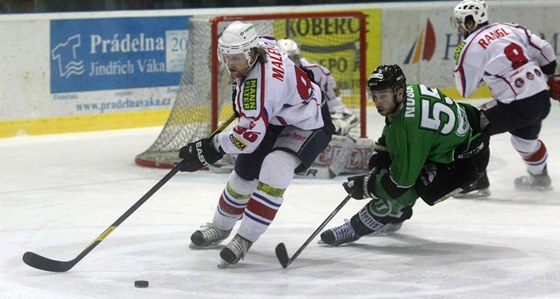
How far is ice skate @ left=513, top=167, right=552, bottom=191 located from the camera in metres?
6.16

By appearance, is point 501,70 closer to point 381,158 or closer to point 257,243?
point 381,158

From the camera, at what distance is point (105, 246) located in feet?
15.5

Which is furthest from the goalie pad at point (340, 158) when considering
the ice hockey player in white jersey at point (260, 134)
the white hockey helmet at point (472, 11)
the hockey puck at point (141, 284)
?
the hockey puck at point (141, 284)

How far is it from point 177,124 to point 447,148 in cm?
281

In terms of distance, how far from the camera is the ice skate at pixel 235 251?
4300 millimetres

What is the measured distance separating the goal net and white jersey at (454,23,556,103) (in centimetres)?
148

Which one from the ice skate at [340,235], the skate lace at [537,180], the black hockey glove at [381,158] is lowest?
the skate lace at [537,180]

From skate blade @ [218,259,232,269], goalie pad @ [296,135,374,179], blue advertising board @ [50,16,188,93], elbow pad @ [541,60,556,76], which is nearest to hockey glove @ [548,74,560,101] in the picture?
elbow pad @ [541,60,556,76]

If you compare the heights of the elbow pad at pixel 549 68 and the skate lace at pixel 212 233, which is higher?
the elbow pad at pixel 549 68

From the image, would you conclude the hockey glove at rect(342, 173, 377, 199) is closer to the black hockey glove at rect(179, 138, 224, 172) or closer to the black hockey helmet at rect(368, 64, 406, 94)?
the black hockey helmet at rect(368, 64, 406, 94)

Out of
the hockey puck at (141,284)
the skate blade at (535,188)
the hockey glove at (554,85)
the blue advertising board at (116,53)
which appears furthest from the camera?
the blue advertising board at (116,53)

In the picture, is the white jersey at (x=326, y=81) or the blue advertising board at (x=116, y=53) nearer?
the white jersey at (x=326, y=81)

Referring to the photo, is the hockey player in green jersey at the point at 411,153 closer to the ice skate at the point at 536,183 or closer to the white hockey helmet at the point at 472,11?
the white hockey helmet at the point at 472,11

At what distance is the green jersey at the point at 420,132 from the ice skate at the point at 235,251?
61 centimetres
